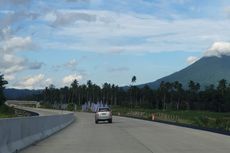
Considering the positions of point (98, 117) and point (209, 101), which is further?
point (209, 101)

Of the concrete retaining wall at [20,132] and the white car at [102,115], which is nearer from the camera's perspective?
the concrete retaining wall at [20,132]

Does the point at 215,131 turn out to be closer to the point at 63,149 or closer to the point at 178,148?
the point at 178,148

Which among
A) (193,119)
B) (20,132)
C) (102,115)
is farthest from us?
(193,119)

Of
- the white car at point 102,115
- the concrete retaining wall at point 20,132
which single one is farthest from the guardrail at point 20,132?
the white car at point 102,115

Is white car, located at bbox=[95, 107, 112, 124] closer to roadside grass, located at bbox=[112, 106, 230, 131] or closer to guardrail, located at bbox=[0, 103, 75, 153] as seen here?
roadside grass, located at bbox=[112, 106, 230, 131]

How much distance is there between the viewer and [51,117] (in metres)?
32.1

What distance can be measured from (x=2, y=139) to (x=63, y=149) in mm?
3335

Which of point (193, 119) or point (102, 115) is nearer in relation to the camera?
point (102, 115)

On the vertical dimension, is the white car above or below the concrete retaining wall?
above

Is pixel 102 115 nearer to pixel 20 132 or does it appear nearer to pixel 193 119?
pixel 193 119

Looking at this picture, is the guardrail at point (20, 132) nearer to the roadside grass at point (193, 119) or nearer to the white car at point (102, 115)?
the roadside grass at point (193, 119)

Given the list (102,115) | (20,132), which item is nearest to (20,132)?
(20,132)

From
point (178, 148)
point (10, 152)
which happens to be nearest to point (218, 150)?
point (178, 148)

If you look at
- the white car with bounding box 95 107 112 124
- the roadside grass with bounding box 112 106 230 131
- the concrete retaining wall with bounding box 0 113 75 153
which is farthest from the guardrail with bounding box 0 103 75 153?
the white car with bounding box 95 107 112 124
